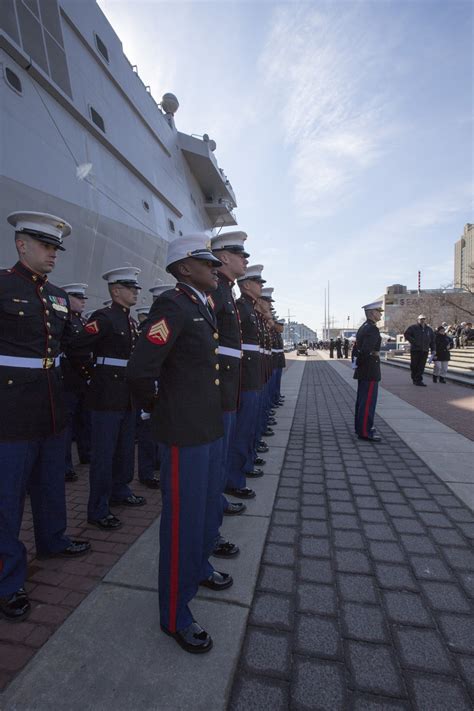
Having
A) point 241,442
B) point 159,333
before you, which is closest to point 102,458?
point 241,442

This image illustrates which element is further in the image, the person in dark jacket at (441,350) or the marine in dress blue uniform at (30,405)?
the person in dark jacket at (441,350)

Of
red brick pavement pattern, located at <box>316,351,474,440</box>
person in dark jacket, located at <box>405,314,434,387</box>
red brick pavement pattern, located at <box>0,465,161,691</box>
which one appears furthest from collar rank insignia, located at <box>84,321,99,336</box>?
person in dark jacket, located at <box>405,314,434,387</box>

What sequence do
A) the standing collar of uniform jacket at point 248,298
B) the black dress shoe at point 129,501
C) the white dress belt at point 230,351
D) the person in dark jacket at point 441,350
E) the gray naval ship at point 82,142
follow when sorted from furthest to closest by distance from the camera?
the person in dark jacket at point 441,350, the gray naval ship at point 82,142, the standing collar of uniform jacket at point 248,298, the black dress shoe at point 129,501, the white dress belt at point 230,351

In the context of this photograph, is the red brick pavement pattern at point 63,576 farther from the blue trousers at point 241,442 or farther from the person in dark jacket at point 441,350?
the person in dark jacket at point 441,350

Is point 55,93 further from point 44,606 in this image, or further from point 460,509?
point 460,509

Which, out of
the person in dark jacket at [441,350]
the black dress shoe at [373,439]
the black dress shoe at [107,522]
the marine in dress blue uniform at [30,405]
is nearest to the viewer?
the marine in dress blue uniform at [30,405]

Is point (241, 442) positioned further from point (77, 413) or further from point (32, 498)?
point (77, 413)

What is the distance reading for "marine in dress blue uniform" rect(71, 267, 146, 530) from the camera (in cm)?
293

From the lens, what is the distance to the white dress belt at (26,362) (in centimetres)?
211

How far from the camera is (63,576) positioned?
2312 mm

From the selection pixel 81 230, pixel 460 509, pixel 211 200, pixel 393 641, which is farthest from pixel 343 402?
pixel 211 200

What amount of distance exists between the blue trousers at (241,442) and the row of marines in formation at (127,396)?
33 centimetres

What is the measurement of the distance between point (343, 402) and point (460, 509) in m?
6.03

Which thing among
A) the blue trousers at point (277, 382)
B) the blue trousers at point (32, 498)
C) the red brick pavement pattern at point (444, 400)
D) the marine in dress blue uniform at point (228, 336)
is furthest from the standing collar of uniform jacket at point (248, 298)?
the blue trousers at point (277, 382)
